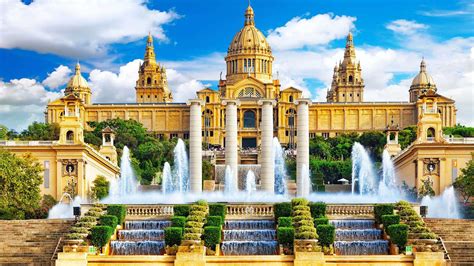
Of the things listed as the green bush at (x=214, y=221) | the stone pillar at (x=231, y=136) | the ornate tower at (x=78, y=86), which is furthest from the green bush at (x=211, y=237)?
the ornate tower at (x=78, y=86)

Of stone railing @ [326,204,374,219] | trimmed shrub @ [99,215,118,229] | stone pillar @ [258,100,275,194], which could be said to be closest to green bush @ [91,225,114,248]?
trimmed shrub @ [99,215,118,229]

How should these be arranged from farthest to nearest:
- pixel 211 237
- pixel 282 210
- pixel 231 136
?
1. pixel 231 136
2. pixel 282 210
3. pixel 211 237

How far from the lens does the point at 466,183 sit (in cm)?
5978

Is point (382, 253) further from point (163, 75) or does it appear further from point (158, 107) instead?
point (163, 75)

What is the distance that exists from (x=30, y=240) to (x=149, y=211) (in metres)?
6.11

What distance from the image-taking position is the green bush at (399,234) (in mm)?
38406

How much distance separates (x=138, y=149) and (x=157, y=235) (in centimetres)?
6936

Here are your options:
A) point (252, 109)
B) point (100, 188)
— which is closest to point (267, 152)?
point (100, 188)

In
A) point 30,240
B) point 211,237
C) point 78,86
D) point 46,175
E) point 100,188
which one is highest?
point 78,86

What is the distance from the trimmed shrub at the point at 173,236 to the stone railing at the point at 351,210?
8.52 metres

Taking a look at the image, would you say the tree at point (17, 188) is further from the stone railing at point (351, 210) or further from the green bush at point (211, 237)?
the stone railing at point (351, 210)

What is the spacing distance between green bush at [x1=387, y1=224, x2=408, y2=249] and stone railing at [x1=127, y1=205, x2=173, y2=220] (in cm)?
1134

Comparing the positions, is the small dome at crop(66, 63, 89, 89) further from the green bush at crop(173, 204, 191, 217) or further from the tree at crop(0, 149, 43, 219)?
the green bush at crop(173, 204, 191, 217)

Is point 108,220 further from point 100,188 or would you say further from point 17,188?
point 100,188
